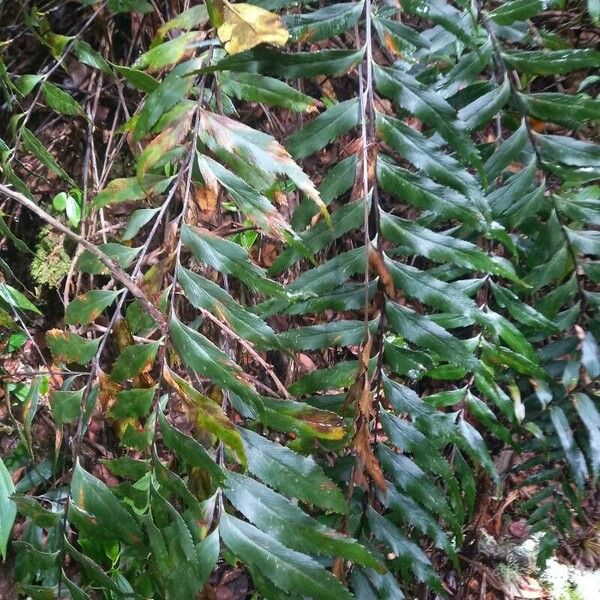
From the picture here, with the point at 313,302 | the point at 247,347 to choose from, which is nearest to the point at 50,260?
the point at 247,347

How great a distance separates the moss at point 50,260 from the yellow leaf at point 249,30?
774 mm

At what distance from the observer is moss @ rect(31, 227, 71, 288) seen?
3.77ft

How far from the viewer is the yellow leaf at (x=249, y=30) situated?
0.54 m

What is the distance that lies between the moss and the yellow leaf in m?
0.77

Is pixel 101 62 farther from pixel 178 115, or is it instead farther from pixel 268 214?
pixel 268 214

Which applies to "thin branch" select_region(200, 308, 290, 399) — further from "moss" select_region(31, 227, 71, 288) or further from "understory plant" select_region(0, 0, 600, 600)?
"moss" select_region(31, 227, 71, 288)

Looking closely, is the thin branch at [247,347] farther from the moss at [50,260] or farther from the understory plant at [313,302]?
the moss at [50,260]

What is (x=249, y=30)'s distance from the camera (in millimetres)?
544

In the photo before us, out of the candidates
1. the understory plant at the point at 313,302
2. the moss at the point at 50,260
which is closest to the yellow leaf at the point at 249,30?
the understory plant at the point at 313,302

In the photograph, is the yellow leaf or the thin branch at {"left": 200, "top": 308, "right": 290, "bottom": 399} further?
the thin branch at {"left": 200, "top": 308, "right": 290, "bottom": 399}

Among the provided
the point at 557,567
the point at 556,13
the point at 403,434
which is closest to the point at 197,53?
the point at 403,434

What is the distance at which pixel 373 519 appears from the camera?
2.35ft

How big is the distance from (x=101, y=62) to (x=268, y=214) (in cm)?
61

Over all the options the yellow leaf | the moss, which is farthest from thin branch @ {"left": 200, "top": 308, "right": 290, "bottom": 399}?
the moss
